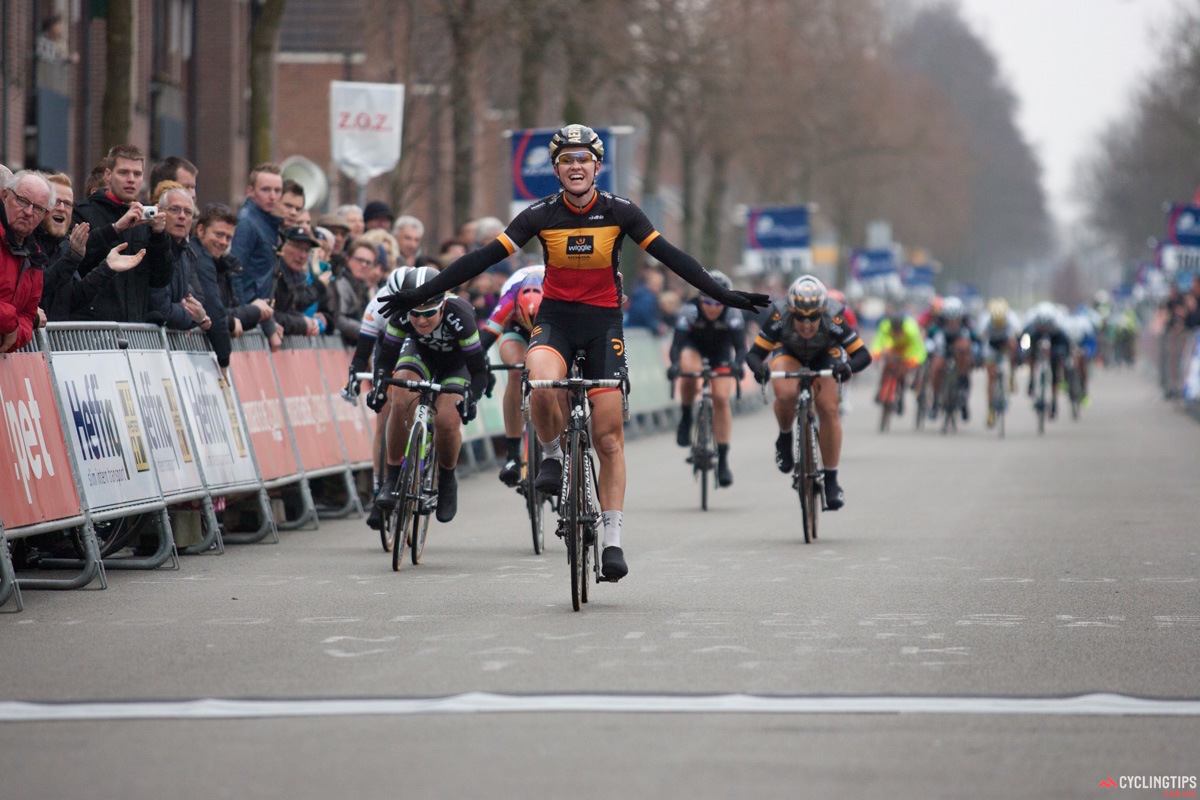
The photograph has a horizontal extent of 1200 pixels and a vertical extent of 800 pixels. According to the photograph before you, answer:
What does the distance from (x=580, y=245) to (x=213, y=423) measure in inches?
160

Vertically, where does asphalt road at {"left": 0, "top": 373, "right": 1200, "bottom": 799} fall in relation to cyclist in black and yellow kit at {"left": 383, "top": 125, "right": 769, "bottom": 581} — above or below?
below

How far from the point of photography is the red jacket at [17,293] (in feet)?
33.4

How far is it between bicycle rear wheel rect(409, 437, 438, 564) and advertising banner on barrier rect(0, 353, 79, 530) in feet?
6.33

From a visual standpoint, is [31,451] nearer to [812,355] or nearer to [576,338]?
[576,338]

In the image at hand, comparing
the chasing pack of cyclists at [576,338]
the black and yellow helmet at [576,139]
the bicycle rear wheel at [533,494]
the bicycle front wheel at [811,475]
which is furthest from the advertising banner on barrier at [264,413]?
the black and yellow helmet at [576,139]

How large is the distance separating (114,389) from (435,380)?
1794mm

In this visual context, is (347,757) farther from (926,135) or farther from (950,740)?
(926,135)

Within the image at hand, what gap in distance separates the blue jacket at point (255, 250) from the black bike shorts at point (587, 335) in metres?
5.49

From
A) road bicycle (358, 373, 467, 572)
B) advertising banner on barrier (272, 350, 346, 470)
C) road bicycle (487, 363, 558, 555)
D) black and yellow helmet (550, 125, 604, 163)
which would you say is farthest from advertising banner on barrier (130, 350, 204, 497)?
black and yellow helmet (550, 125, 604, 163)

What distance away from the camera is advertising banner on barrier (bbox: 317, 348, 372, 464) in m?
16.0

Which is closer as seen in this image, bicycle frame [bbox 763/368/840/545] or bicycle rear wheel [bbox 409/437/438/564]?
bicycle rear wheel [bbox 409/437/438/564]

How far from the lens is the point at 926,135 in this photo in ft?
244

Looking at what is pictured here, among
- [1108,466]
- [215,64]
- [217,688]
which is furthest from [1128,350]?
[217,688]

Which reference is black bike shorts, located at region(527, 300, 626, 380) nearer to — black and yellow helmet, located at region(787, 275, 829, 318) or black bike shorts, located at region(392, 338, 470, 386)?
black bike shorts, located at region(392, 338, 470, 386)
